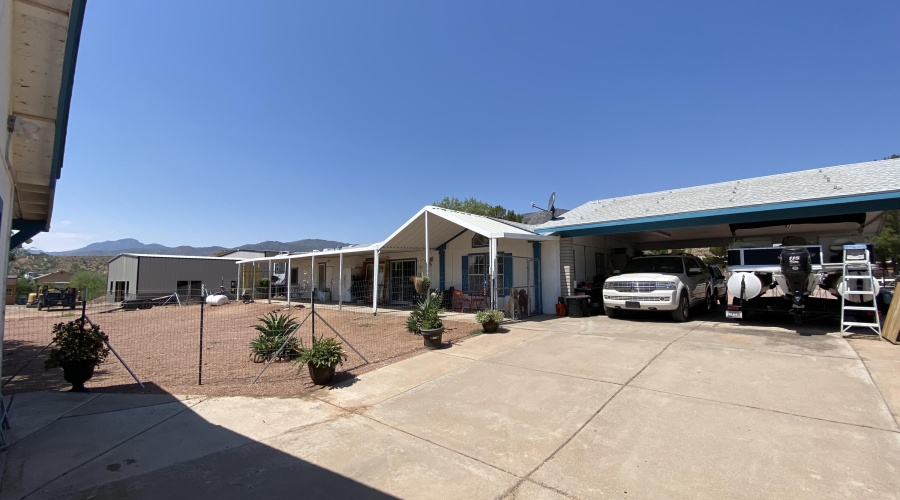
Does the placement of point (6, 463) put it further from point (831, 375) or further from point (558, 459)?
point (831, 375)

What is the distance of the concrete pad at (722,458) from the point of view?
2.85 metres

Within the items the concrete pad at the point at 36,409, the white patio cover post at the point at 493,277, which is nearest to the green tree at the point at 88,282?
the concrete pad at the point at 36,409

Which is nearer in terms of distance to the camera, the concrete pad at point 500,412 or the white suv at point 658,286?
the concrete pad at point 500,412

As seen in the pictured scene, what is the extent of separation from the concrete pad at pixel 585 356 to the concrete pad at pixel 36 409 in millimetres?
5916

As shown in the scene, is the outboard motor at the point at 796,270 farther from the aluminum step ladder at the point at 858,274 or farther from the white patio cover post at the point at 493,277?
the white patio cover post at the point at 493,277

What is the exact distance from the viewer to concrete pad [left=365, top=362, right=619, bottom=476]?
362 cm

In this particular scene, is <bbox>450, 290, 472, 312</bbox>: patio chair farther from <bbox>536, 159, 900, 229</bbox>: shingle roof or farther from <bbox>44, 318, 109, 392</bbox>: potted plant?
<bbox>44, 318, 109, 392</bbox>: potted plant

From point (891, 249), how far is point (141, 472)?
2073 inches

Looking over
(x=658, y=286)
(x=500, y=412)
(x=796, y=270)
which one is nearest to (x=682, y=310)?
(x=658, y=286)

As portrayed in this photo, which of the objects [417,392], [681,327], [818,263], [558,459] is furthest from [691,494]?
[818,263]

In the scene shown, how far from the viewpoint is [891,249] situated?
34.2 meters

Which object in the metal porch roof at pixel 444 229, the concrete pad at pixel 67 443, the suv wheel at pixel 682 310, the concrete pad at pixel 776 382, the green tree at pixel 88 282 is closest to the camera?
the concrete pad at pixel 67 443

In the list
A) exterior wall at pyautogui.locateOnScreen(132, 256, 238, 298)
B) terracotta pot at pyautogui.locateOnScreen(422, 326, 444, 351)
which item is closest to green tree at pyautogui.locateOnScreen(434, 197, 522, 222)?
exterior wall at pyautogui.locateOnScreen(132, 256, 238, 298)

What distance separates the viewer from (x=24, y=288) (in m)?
36.7
